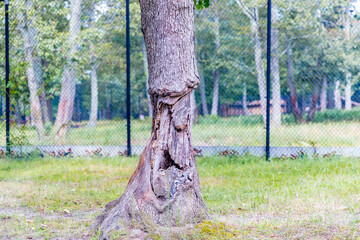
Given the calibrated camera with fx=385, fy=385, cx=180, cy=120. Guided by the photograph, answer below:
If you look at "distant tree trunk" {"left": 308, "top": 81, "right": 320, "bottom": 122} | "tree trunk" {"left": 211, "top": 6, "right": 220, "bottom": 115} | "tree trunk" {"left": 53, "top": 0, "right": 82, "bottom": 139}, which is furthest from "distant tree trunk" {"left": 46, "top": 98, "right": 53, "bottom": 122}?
"distant tree trunk" {"left": 308, "top": 81, "right": 320, "bottom": 122}

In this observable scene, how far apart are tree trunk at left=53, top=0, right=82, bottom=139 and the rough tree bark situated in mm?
5519

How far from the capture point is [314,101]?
795 centimetres

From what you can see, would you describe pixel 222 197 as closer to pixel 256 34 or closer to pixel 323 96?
pixel 323 96

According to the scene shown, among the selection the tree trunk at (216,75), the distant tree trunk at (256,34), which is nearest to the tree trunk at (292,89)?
the distant tree trunk at (256,34)

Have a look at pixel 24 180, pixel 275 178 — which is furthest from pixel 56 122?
pixel 275 178

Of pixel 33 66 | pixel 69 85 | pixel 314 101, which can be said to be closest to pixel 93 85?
pixel 69 85

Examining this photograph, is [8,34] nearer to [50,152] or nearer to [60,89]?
[60,89]

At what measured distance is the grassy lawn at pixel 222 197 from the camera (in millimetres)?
3330

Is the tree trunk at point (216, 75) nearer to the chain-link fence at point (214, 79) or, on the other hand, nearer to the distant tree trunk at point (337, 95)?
the chain-link fence at point (214, 79)

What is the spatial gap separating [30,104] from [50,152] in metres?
1.18

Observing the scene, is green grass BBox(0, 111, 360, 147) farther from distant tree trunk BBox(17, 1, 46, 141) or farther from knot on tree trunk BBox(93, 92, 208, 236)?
knot on tree trunk BBox(93, 92, 208, 236)

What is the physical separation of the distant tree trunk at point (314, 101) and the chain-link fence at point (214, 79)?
0.02m

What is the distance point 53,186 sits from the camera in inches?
216

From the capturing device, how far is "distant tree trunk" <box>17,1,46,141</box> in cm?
845
